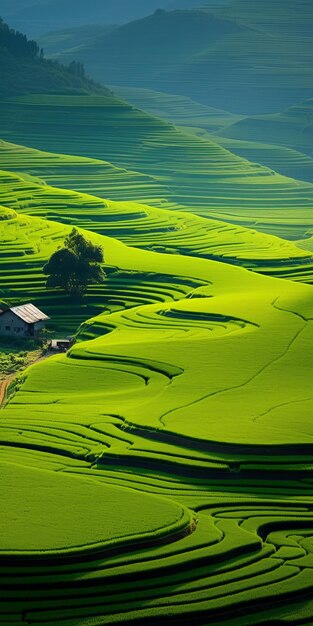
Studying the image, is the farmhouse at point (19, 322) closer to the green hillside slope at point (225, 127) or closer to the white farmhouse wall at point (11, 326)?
A: the white farmhouse wall at point (11, 326)

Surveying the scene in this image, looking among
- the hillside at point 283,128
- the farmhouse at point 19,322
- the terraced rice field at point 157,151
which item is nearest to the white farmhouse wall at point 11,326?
the farmhouse at point 19,322

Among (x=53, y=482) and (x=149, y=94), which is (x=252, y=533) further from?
(x=149, y=94)

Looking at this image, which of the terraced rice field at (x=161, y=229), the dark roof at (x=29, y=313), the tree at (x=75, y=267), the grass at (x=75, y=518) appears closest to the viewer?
the grass at (x=75, y=518)

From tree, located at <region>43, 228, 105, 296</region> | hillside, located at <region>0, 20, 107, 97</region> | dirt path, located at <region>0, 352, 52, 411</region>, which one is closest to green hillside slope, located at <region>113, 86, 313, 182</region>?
hillside, located at <region>0, 20, 107, 97</region>

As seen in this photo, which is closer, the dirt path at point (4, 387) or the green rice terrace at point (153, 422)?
the green rice terrace at point (153, 422)

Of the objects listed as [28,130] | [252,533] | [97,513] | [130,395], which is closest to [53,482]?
[97,513]

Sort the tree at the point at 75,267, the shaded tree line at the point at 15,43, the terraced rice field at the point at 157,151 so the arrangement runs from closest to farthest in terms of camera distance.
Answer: the tree at the point at 75,267 < the terraced rice field at the point at 157,151 < the shaded tree line at the point at 15,43
